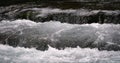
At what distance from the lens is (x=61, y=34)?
31.7 feet

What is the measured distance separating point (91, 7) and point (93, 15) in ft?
Answer: 4.24

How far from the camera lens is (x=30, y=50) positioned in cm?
916

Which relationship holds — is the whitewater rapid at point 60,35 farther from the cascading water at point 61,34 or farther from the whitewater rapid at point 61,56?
the whitewater rapid at point 61,56

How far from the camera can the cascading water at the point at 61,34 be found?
8.37m

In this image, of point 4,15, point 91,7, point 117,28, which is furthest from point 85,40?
point 4,15

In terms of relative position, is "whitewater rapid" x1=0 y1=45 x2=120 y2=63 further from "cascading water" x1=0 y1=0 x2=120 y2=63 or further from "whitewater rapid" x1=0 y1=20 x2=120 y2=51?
"whitewater rapid" x1=0 y1=20 x2=120 y2=51

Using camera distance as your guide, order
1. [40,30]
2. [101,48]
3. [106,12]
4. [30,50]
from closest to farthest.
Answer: [101,48] < [30,50] < [40,30] < [106,12]

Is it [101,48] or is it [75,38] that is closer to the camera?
[101,48]

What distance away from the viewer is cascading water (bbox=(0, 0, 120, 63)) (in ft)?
27.5

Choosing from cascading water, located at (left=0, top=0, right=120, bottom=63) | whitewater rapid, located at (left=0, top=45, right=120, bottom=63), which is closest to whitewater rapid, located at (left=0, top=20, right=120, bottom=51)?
cascading water, located at (left=0, top=0, right=120, bottom=63)

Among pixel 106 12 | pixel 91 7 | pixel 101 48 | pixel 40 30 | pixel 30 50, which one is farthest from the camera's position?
pixel 91 7

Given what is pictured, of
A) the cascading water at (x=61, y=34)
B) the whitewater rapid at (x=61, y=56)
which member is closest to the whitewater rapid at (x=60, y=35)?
the cascading water at (x=61, y=34)

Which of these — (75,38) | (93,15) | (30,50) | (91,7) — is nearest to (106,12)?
(93,15)

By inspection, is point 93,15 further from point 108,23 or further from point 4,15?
point 4,15
